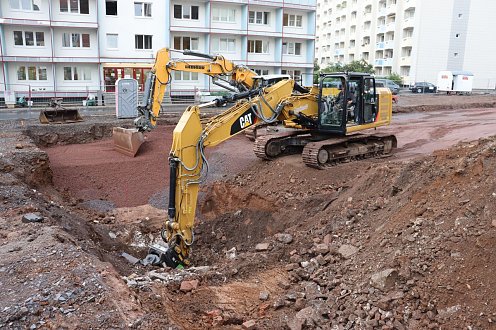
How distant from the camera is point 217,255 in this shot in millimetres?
8500

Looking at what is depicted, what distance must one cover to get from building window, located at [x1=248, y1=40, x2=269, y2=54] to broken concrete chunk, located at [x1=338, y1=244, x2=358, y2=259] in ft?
110

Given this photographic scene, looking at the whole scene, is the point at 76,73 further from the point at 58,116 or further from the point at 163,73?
the point at 163,73

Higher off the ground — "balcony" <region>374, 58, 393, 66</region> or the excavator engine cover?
"balcony" <region>374, 58, 393, 66</region>

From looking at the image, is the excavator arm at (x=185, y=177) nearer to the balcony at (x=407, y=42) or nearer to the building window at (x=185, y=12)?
the building window at (x=185, y=12)

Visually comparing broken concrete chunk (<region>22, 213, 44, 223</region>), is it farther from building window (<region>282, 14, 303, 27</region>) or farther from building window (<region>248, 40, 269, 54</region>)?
building window (<region>282, 14, 303, 27</region>)

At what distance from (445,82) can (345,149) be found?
117 feet

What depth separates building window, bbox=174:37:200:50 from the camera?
3606cm

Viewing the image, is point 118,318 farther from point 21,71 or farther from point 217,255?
point 21,71

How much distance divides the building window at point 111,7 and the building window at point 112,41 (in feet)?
5.11

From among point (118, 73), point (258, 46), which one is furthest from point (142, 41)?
point (258, 46)

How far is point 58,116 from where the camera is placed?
18.9m

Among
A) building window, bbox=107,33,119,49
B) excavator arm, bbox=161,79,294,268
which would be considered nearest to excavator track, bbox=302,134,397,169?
excavator arm, bbox=161,79,294,268

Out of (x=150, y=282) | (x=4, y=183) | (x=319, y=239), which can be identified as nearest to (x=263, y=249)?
(x=319, y=239)

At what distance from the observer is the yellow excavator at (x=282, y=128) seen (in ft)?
24.3
